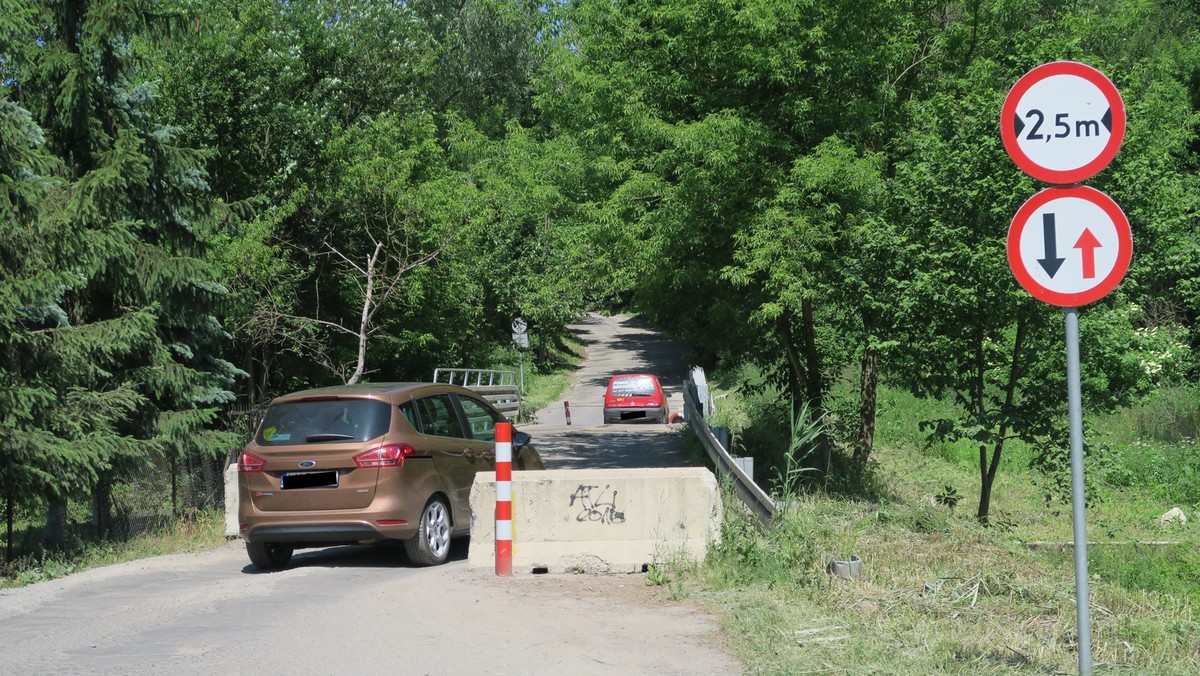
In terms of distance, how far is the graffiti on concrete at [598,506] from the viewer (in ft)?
29.4

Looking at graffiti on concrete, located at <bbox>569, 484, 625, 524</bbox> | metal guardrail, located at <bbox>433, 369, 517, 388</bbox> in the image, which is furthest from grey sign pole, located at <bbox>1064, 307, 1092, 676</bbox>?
metal guardrail, located at <bbox>433, 369, 517, 388</bbox>

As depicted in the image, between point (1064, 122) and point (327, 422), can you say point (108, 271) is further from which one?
point (1064, 122)

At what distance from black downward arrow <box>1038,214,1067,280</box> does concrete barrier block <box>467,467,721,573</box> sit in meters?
3.93

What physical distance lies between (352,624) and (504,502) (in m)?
1.95

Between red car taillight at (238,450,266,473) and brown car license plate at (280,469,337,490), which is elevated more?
red car taillight at (238,450,266,473)

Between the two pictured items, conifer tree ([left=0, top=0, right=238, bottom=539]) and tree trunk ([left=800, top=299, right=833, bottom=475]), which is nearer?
conifer tree ([left=0, top=0, right=238, bottom=539])

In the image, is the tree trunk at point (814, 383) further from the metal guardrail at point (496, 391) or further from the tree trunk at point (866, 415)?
the metal guardrail at point (496, 391)

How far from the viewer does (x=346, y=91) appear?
29.5 m

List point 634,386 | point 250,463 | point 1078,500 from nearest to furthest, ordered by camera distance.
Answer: point 1078,500
point 250,463
point 634,386

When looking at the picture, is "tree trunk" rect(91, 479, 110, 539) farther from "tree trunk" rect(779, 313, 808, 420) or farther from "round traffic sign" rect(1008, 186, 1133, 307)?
"round traffic sign" rect(1008, 186, 1133, 307)

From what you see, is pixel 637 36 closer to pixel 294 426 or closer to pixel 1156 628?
pixel 294 426

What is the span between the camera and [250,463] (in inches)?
400

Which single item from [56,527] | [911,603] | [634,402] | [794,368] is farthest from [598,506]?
[634,402]

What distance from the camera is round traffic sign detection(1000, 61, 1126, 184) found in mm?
5465
